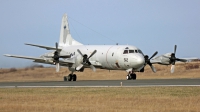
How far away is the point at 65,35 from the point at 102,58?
423 inches

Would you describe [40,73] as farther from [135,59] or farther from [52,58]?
[135,59]

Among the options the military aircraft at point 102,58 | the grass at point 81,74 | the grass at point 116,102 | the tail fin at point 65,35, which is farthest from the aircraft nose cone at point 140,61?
the grass at point 116,102

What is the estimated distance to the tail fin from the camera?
59141 mm

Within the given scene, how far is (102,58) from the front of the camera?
50.7 metres

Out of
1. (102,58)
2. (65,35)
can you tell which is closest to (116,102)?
(102,58)

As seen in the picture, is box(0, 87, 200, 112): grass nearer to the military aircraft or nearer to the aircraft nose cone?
the aircraft nose cone

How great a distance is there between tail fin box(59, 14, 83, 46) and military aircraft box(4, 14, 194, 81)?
419 centimetres

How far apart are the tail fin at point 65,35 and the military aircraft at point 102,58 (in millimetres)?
4186

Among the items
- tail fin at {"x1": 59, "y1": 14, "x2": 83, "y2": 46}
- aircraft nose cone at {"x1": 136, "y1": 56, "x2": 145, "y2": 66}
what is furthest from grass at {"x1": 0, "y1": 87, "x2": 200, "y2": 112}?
tail fin at {"x1": 59, "y1": 14, "x2": 83, "y2": 46}

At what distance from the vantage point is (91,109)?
20.0 m

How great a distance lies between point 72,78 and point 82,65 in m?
1.91

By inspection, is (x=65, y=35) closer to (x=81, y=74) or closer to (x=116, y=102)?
(x=81, y=74)

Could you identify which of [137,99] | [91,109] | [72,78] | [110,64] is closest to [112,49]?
[110,64]

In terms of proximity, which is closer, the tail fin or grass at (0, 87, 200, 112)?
grass at (0, 87, 200, 112)
